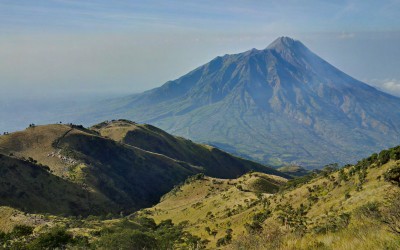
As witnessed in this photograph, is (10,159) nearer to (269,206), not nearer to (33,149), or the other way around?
(33,149)

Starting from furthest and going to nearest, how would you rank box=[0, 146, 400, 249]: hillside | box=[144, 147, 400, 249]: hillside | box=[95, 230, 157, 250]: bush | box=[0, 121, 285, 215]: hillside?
box=[0, 121, 285, 215]: hillside < box=[95, 230, 157, 250]: bush < box=[0, 146, 400, 249]: hillside < box=[144, 147, 400, 249]: hillside

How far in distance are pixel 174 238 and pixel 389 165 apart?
32816 millimetres

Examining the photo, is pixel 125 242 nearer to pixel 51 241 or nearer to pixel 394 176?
pixel 51 241

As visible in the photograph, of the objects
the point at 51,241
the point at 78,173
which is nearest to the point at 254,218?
the point at 51,241

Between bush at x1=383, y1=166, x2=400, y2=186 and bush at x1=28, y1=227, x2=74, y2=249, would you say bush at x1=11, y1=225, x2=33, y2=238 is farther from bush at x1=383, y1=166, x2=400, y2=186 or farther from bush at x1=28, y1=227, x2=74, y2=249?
bush at x1=383, y1=166, x2=400, y2=186

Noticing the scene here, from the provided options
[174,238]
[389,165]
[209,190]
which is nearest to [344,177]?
[389,165]

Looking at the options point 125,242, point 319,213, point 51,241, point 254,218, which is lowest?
point 254,218

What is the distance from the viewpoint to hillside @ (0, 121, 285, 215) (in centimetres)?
9725

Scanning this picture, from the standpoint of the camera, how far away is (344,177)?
49.3 m

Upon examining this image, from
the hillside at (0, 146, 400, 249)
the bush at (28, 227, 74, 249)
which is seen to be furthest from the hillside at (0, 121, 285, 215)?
the bush at (28, 227, 74, 249)

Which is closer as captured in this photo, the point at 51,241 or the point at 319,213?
the point at 51,241

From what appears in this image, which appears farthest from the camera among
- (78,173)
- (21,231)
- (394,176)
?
(78,173)

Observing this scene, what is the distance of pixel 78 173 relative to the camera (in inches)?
4660

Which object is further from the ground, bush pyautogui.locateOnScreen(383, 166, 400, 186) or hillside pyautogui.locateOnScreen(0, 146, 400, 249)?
bush pyautogui.locateOnScreen(383, 166, 400, 186)
